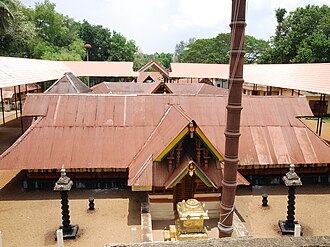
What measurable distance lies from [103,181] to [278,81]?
17.3m

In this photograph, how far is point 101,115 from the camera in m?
13.4

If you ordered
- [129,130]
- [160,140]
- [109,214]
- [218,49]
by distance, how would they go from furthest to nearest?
[218,49], [129,130], [160,140], [109,214]

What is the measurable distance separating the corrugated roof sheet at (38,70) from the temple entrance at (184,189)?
448 inches

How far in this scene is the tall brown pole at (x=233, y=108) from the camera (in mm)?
5770

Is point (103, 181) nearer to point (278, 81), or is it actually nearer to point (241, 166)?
point (241, 166)

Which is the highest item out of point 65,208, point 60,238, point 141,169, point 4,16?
point 4,16

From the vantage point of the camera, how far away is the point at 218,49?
64375 millimetres

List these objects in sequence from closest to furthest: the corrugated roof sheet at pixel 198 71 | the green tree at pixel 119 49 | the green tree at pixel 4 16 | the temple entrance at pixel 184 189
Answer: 1. the temple entrance at pixel 184 189
2. the green tree at pixel 4 16
3. the corrugated roof sheet at pixel 198 71
4. the green tree at pixel 119 49

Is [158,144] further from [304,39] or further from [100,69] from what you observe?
[100,69]

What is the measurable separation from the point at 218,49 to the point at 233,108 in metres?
61.3

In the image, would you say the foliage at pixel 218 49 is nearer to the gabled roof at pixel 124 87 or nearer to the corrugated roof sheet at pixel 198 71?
the corrugated roof sheet at pixel 198 71

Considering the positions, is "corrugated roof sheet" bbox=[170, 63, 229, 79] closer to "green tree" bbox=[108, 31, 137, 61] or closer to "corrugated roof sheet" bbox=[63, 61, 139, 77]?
"corrugated roof sheet" bbox=[63, 61, 139, 77]

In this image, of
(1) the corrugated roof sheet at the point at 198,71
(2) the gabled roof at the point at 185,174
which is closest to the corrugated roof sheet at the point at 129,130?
(2) the gabled roof at the point at 185,174

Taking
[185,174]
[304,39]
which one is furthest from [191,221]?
[304,39]
